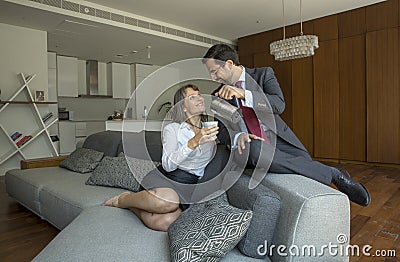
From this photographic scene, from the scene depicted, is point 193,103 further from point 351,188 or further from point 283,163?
point 351,188

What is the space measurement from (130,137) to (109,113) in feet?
21.9

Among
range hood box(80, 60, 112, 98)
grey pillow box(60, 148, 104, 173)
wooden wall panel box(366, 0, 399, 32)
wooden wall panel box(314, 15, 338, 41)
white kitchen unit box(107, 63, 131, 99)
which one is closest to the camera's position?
grey pillow box(60, 148, 104, 173)

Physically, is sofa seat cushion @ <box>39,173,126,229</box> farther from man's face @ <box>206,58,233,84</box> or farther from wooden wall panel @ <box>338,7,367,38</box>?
wooden wall panel @ <box>338,7,367,38</box>

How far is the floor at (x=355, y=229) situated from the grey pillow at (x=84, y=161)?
0.53 metres

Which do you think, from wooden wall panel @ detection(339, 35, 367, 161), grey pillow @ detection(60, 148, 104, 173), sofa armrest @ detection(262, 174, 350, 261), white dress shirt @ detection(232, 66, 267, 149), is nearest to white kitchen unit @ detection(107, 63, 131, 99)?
grey pillow @ detection(60, 148, 104, 173)

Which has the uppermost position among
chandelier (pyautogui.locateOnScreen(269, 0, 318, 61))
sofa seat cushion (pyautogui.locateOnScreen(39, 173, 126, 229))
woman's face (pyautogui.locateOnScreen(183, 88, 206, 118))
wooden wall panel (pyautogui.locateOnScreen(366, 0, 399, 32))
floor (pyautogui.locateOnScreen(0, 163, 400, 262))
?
wooden wall panel (pyautogui.locateOnScreen(366, 0, 399, 32))

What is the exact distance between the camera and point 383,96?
4625 millimetres

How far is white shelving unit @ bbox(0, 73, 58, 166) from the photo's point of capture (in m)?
4.64

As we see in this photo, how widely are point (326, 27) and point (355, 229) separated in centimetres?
414

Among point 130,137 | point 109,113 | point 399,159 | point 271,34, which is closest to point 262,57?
point 271,34

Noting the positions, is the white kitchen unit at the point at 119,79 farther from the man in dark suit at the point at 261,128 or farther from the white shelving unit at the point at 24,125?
the man in dark suit at the point at 261,128

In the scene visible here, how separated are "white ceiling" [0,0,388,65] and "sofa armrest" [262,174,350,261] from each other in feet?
13.0

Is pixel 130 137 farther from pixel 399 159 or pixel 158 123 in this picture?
pixel 399 159

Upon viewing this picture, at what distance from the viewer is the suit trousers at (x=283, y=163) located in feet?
4.13
